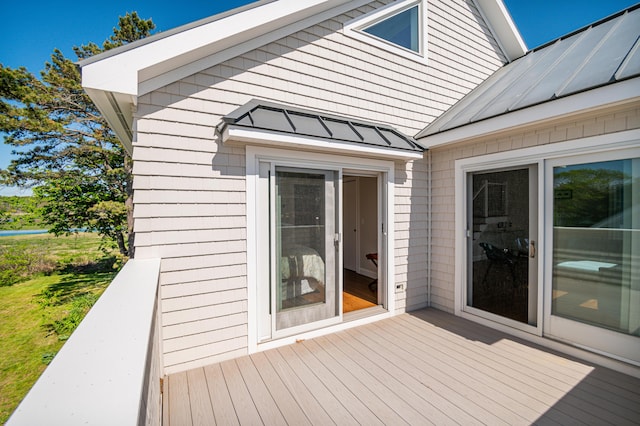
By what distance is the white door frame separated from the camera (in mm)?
3342

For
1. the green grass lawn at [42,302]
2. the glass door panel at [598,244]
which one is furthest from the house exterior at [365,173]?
the green grass lawn at [42,302]

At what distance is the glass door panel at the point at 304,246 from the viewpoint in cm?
355

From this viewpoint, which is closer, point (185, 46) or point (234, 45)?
point (185, 46)

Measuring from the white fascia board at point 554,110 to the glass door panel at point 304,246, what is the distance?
207 centimetres

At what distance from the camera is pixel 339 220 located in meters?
3.97

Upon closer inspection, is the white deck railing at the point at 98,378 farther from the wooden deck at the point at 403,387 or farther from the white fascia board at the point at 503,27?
the white fascia board at the point at 503,27

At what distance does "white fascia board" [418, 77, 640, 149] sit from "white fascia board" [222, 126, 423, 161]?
75cm

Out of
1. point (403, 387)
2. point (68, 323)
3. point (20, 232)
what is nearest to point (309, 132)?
point (403, 387)

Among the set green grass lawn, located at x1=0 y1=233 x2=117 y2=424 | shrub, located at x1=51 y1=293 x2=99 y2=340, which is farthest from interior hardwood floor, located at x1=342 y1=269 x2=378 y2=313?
shrub, located at x1=51 y1=293 x2=99 y2=340

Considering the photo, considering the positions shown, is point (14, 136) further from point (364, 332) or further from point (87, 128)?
point (364, 332)

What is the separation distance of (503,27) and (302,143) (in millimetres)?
5507

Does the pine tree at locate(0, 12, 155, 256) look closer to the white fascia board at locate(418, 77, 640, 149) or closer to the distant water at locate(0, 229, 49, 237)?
Result: the distant water at locate(0, 229, 49, 237)

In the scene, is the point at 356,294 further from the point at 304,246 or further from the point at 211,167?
the point at 211,167

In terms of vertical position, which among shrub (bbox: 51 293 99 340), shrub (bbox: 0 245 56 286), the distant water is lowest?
shrub (bbox: 51 293 99 340)
